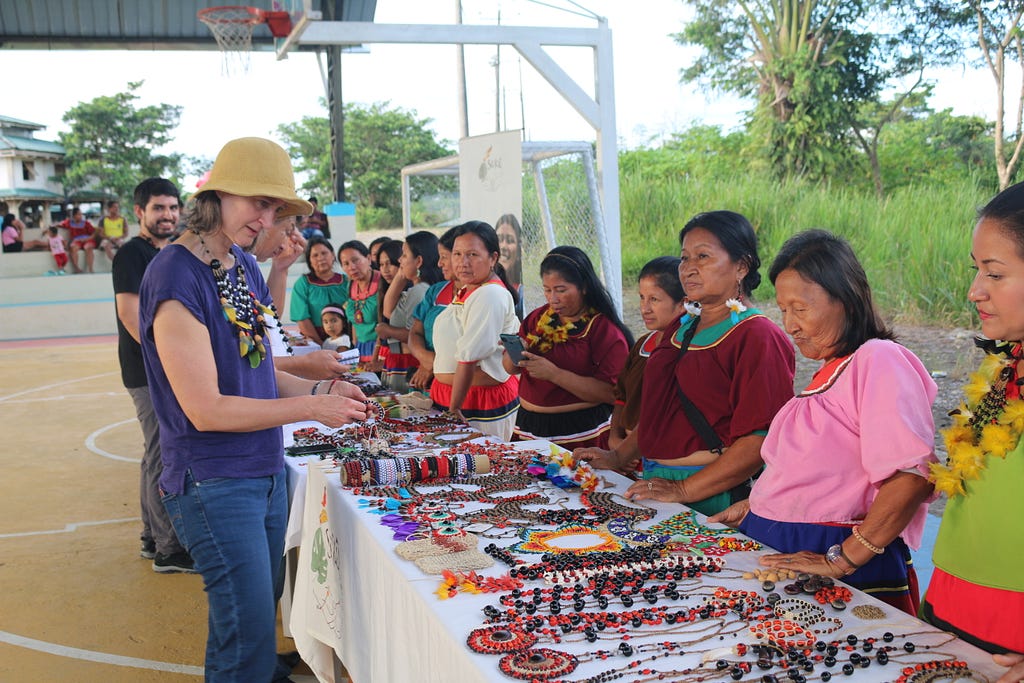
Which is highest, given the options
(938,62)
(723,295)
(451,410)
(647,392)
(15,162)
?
(15,162)

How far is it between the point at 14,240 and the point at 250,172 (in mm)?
20105

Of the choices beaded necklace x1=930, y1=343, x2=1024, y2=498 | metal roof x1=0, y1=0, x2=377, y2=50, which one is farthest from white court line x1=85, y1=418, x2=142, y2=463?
metal roof x1=0, y1=0, x2=377, y2=50

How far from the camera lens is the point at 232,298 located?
2.35 meters

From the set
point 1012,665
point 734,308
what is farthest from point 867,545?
point 734,308

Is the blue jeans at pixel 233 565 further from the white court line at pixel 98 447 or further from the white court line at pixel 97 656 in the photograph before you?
the white court line at pixel 98 447

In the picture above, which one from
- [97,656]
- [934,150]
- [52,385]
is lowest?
[97,656]

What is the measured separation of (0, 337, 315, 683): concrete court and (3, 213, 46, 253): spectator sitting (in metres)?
12.5

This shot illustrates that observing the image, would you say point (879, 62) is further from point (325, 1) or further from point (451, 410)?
point (325, 1)

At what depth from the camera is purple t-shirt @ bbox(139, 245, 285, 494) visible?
7.31 ft

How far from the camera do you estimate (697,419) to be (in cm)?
255

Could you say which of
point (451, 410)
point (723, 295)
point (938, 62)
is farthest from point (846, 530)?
point (938, 62)

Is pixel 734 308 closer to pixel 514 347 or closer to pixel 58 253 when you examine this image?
pixel 514 347

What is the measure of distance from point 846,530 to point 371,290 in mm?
4443

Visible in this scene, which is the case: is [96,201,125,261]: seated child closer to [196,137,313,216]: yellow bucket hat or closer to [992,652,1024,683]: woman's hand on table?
[196,137,313,216]: yellow bucket hat
